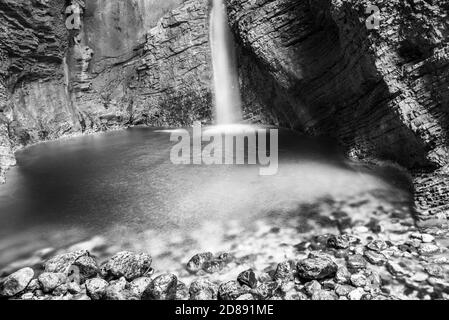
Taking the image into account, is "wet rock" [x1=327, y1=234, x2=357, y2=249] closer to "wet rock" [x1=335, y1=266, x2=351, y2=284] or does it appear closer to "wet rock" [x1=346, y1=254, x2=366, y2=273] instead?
"wet rock" [x1=346, y1=254, x2=366, y2=273]

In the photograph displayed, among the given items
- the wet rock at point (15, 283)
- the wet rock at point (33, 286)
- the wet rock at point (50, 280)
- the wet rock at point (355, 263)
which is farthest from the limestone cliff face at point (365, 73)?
the wet rock at point (15, 283)

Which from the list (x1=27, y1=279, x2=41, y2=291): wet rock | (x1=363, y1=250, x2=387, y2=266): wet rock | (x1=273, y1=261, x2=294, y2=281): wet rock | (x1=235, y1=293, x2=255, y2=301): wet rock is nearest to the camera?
(x1=235, y1=293, x2=255, y2=301): wet rock

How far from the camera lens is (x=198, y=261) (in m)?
8.33

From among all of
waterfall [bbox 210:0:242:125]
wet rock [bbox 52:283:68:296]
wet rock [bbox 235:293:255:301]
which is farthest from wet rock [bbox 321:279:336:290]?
waterfall [bbox 210:0:242:125]

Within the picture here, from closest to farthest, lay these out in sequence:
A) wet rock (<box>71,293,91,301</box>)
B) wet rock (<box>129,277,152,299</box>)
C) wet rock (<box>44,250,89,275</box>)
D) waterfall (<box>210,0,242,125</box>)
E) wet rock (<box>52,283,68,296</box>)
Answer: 1. wet rock (<box>129,277,152,299</box>)
2. wet rock (<box>71,293,91,301</box>)
3. wet rock (<box>52,283,68,296</box>)
4. wet rock (<box>44,250,89,275</box>)
5. waterfall (<box>210,0,242,125</box>)

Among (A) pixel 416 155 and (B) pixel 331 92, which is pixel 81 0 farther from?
(A) pixel 416 155

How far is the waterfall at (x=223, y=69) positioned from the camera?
90.1ft

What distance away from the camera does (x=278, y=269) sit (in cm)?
761

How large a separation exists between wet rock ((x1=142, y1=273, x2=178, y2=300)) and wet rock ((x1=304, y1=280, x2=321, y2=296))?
3004 millimetres

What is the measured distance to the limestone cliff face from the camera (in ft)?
35.6

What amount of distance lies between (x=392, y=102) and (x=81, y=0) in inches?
1236

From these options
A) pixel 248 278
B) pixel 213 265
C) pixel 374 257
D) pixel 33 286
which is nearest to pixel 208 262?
pixel 213 265

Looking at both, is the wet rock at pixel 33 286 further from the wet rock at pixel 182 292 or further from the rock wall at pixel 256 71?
the rock wall at pixel 256 71
